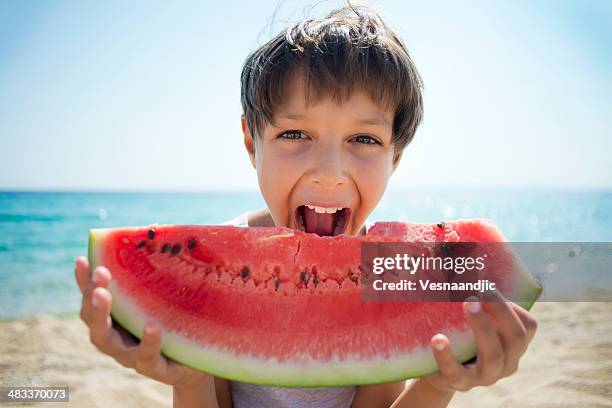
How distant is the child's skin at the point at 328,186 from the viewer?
1.21m

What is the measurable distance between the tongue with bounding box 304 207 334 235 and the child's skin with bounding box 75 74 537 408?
2.7 inches

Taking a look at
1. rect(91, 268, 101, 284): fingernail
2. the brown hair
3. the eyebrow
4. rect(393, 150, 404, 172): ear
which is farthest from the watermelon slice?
rect(393, 150, 404, 172): ear

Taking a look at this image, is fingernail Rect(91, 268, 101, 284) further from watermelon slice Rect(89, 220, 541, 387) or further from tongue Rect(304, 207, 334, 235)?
tongue Rect(304, 207, 334, 235)

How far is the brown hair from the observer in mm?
1821

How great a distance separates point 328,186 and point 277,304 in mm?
543

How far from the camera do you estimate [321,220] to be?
1980mm

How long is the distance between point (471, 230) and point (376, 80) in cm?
72

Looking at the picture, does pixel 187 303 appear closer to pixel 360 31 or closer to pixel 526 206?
pixel 360 31

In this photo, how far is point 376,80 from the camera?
6.19ft

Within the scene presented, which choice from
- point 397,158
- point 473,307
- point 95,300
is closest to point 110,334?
point 95,300

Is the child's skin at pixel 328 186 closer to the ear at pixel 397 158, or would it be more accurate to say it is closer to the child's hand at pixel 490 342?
the child's hand at pixel 490 342

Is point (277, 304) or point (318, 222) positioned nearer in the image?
point (277, 304)

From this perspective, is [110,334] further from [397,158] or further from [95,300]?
[397,158]

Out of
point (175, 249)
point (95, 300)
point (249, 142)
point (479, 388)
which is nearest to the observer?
point (95, 300)
